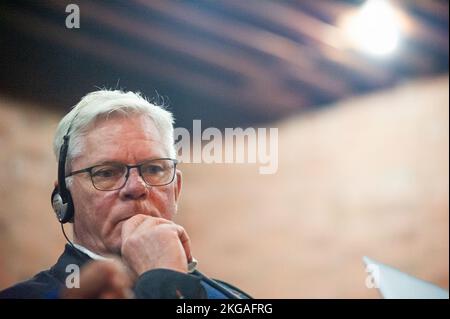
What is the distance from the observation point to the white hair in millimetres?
1492

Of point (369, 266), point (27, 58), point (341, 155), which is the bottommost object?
point (369, 266)

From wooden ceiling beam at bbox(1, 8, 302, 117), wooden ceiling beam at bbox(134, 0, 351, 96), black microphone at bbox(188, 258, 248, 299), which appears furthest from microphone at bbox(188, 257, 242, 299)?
wooden ceiling beam at bbox(134, 0, 351, 96)

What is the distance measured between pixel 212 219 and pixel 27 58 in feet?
2.30

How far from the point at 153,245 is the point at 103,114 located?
0.37 m

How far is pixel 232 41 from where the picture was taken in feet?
5.92

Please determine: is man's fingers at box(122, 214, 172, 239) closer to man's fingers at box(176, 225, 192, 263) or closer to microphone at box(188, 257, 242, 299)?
man's fingers at box(176, 225, 192, 263)

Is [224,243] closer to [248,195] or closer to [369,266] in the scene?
[248,195]

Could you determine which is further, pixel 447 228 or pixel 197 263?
pixel 447 228

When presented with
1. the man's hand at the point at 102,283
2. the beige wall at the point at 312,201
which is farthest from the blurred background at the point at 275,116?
the man's hand at the point at 102,283

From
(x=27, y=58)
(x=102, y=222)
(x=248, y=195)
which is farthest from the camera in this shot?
(x=248, y=195)

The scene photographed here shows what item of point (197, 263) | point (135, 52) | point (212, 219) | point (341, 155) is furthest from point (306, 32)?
point (197, 263)

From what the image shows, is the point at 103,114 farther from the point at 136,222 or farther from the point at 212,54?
the point at 212,54

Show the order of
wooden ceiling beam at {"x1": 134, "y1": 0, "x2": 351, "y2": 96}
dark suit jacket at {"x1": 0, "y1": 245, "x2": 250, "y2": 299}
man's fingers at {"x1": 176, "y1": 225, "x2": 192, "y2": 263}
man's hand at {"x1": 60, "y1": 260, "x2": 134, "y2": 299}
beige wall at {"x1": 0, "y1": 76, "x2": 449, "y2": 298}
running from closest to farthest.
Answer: man's hand at {"x1": 60, "y1": 260, "x2": 134, "y2": 299}
dark suit jacket at {"x1": 0, "y1": 245, "x2": 250, "y2": 299}
man's fingers at {"x1": 176, "y1": 225, "x2": 192, "y2": 263}
beige wall at {"x1": 0, "y1": 76, "x2": 449, "y2": 298}
wooden ceiling beam at {"x1": 134, "y1": 0, "x2": 351, "y2": 96}

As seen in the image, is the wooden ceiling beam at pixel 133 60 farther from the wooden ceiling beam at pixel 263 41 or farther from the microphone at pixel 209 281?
the microphone at pixel 209 281
